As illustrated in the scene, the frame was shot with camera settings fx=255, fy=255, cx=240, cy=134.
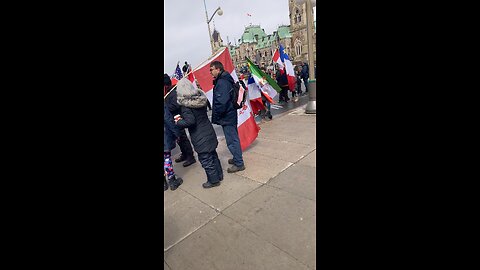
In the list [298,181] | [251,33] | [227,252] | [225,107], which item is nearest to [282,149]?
[298,181]

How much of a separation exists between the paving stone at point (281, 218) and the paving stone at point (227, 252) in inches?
3.8

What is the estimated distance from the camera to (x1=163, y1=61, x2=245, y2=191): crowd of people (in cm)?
356

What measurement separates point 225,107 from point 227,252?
84.9 inches

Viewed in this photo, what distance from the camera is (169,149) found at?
430cm

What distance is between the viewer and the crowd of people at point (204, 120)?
11.7 ft

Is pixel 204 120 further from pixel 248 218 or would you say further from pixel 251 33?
pixel 251 33

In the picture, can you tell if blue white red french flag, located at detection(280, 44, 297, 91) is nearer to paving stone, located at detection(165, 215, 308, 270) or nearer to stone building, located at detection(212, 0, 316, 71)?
paving stone, located at detection(165, 215, 308, 270)

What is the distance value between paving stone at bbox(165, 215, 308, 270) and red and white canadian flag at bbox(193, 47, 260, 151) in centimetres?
261

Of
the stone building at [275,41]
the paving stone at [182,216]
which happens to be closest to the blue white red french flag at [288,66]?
the paving stone at [182,216]

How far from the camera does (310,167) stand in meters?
4.25

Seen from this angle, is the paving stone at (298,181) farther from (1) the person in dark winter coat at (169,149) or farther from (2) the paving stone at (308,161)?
(1) the person in dark winter coat at (169,149)
